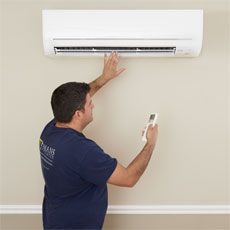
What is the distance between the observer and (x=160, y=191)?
1.84m

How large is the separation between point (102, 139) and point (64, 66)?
0.44 meters

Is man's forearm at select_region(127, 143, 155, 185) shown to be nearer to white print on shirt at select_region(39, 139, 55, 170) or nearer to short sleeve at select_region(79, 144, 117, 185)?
short sleeve at select_region(79, 144, 117, 185)

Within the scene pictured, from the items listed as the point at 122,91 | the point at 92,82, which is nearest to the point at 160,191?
the point at 122,91

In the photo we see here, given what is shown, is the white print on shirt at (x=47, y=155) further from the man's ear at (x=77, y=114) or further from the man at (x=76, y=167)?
the man's ear at (x=77, y=114)

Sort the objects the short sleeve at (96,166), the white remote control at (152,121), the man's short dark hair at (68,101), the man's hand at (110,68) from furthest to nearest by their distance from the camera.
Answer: the man's hand at (110,68) < the white remote control at (152,121) < the man's short dark hair at (68,101) < the short sleeve at (96,166)

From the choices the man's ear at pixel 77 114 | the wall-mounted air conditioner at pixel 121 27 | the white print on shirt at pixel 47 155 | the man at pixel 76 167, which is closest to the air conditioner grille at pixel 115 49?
the wall-mounted air conditioner at pixel 121 27

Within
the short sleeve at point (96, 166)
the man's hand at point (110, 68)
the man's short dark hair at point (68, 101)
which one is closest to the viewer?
the short sleeve at point (96, 166)

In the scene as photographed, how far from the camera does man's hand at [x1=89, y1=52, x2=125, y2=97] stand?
1.67m

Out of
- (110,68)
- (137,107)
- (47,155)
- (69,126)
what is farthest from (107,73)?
(47,155)

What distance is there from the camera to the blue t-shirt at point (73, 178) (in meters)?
1.36

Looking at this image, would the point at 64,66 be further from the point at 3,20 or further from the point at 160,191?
the point at 160,191

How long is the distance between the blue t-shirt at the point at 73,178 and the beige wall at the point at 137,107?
303mm

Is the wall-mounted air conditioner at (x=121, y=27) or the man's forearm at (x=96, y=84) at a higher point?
the wall-mounted air conditioner at (x=121, y=27)

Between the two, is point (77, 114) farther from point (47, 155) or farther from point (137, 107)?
point (137, 107)
